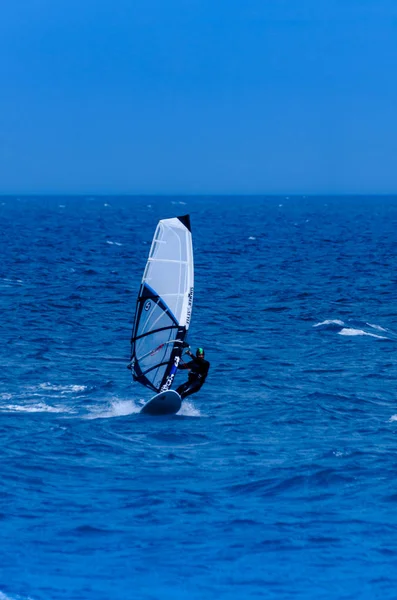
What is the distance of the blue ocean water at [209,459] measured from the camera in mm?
16156

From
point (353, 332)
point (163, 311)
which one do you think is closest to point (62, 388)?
point (163, 311)

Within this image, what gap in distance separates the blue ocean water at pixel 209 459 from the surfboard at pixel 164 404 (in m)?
0.52

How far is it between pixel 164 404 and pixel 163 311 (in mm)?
3239

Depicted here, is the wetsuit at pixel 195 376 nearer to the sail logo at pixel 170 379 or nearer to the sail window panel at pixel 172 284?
the sail logo at pixel 170 379

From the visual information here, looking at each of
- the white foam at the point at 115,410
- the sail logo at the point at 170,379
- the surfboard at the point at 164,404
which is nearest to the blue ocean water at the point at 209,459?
the white foam at the point at 115,410

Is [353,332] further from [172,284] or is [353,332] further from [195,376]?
[195,376]

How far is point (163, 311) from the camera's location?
28719 millimetres

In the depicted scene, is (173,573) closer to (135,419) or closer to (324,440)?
(324,440)

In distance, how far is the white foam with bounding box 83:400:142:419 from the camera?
1047 inches

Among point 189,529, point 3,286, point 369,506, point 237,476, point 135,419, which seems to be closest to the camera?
point 189,529

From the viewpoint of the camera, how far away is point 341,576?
52.8ft

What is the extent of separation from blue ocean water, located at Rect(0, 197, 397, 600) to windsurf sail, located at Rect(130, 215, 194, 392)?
1.34m

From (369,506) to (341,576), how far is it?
3243 millimetres

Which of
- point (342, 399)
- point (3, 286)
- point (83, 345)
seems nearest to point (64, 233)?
point (3, 286)
